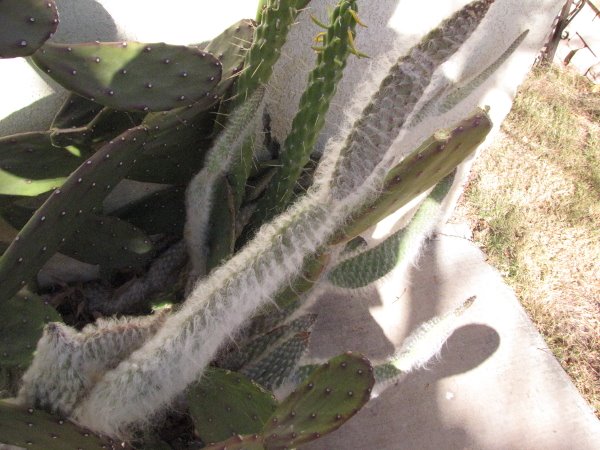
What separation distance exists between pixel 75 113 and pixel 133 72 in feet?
0.94

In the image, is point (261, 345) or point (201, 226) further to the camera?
point (201, 226)

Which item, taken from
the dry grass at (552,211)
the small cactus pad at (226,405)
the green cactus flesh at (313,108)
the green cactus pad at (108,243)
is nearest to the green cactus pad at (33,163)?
the green cactus pad at (108,243)

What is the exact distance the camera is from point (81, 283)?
1878 millimetres

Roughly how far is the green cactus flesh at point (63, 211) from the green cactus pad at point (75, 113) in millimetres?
239

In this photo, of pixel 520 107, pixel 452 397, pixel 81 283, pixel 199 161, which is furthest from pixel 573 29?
pixel 81 283

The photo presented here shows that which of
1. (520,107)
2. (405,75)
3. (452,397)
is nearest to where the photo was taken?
(405,75)

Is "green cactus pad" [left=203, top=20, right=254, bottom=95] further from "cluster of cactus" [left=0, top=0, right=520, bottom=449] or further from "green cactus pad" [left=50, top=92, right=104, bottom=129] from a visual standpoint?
"green cactus pad" [left=50, top=92, right=104, bottom=129]

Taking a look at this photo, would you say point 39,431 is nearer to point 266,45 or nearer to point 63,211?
point 63,211

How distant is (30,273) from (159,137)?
43cm

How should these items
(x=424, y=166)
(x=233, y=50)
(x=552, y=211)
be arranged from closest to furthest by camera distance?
(x=424, y=166) < (x=233, y=50) < (x=552, y=211)

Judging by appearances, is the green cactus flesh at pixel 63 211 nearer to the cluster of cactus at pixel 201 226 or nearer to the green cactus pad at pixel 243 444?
the cluster of cactus at pixel 201 226

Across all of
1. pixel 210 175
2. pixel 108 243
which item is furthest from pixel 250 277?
pixel 108 243

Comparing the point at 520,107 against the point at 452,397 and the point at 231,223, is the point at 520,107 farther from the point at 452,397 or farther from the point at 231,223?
the point at 231,223

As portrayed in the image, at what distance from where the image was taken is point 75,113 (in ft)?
4.86
